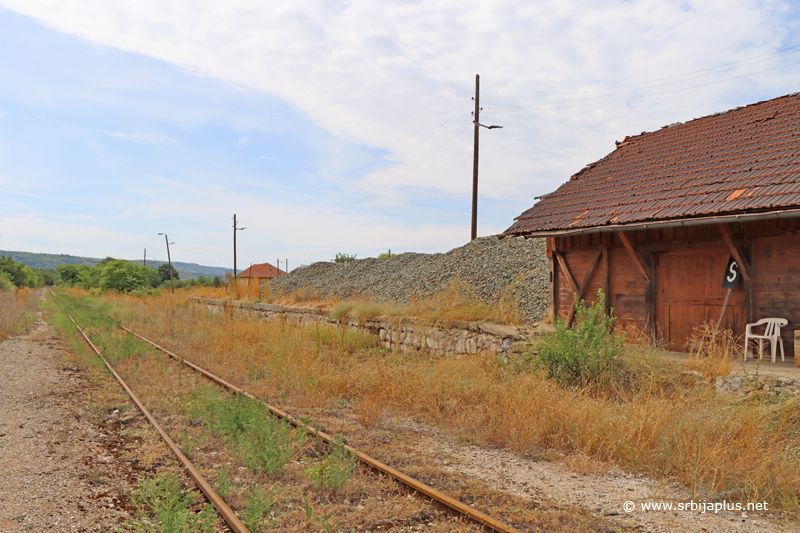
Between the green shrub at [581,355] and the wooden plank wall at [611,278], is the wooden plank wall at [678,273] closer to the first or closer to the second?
the wooden plank wall at [611,278]

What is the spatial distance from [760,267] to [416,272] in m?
12.5

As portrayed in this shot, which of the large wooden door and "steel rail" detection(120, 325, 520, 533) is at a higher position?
the large wooden door

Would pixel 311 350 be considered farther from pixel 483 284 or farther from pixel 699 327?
pixel 699 327

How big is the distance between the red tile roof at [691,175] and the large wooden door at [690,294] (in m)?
1.14

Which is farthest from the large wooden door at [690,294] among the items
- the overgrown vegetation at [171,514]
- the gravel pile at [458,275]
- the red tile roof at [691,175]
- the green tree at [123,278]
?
the green tree at [123,278]

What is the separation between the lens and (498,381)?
8.40 meters

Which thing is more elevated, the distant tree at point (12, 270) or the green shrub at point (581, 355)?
the distant tree at point (12, 270)

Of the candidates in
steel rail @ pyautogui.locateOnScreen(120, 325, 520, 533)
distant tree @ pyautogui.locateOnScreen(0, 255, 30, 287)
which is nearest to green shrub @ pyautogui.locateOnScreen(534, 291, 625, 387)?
steel rail @ pyautogui.locateOnScreen(120, 325, 520, 533)

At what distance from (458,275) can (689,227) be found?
863 cm

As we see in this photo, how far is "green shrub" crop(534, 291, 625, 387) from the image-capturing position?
25.0ft

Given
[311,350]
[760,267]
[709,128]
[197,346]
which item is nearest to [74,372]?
[197,346]

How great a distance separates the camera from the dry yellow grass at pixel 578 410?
4.72 m

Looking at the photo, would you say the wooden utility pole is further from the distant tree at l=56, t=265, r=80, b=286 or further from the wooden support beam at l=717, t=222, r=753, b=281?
the distant tree at l=56, t=265, r=80, b=286

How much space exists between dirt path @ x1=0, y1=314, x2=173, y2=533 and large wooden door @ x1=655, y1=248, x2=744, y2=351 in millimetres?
8603
